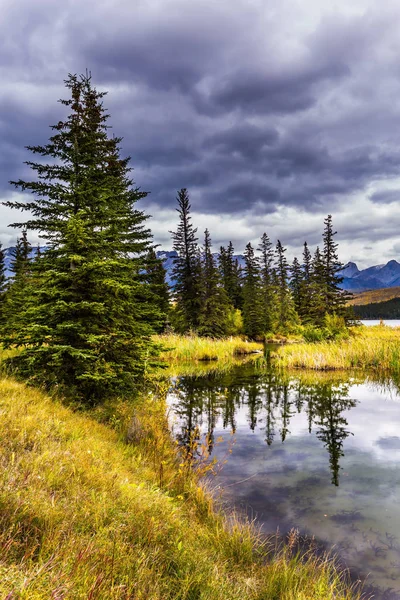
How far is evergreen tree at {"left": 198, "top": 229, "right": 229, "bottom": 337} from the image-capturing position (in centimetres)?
3853

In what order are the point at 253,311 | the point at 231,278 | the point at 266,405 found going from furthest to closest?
the point at 231,278 → the point at 253,311 → the point at 266,405

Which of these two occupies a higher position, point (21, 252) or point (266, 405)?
point (21, 252)

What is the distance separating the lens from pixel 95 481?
4.07 metres

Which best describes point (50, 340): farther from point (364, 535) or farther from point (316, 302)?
point (316, 302)

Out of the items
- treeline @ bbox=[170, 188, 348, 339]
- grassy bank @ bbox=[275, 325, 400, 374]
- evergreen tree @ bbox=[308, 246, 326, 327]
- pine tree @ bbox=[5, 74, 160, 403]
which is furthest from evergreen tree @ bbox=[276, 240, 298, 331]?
pine tree @ bbox=[5, 74, 160, 403]

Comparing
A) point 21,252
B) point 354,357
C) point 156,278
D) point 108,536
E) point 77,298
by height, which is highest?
point 21,252

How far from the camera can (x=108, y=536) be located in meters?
3.08

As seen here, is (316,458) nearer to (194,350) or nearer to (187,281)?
(194,350)

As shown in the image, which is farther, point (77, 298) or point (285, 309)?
point (285, 309)

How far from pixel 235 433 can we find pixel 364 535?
512cm

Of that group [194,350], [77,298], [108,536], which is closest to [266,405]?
[77,298]

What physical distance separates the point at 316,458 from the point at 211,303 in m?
31.2

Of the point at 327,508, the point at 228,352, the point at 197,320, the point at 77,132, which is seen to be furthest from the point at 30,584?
the point at 197,320

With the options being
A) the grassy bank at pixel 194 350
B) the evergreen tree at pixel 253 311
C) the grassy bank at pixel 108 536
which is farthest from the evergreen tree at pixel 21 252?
the grassy bank at pixel 108 536
